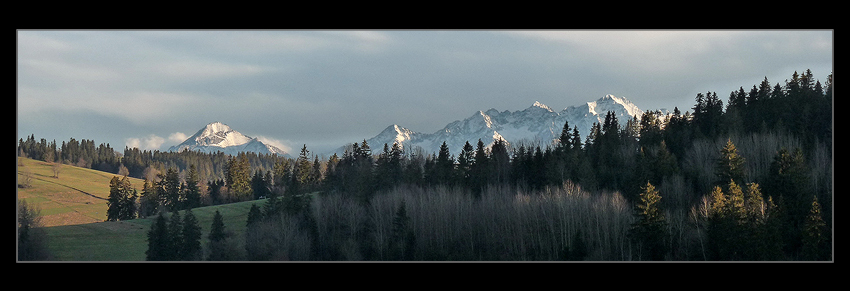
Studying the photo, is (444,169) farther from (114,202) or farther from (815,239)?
(114,202)

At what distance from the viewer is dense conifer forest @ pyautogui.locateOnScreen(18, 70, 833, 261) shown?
48.8 m

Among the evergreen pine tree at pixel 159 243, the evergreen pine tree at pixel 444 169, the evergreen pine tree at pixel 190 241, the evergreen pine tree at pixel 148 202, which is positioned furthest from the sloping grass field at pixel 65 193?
the evergreen pine tree at pixel 444 169

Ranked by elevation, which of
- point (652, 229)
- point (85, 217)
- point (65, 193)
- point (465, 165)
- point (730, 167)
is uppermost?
point (465, 165)

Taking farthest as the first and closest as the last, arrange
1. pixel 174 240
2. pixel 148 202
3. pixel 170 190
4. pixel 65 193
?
pixel 65 193 < pixel 170 190 < pixel 148 202 < pixel 174 240

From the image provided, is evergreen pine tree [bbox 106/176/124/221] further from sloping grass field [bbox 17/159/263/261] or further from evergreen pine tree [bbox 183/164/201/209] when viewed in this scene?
evergreen pine tree [bbox 183/164/201/209]

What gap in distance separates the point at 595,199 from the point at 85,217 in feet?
255

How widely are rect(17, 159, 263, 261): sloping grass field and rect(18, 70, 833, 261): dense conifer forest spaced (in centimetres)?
709

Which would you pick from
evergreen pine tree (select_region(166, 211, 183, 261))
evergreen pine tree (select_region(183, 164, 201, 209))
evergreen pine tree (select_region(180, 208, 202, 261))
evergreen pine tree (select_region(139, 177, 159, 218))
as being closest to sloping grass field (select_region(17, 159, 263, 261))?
evergreen pine tree (select_region(166, 211, 183, 261))

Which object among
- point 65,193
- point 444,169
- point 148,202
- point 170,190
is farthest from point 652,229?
point 65,193

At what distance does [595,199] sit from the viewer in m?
61.1

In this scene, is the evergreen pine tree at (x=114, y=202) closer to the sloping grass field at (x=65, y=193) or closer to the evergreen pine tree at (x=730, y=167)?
the sloping grass field at (x=65, y=193)

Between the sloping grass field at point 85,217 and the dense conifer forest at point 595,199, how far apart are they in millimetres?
7092

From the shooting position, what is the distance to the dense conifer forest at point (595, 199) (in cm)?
4875

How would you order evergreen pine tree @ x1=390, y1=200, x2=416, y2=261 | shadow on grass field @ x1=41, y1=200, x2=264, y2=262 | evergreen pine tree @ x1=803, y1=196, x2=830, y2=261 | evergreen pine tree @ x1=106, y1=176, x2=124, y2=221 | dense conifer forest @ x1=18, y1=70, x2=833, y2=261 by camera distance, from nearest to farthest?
evergreen pine tree @ x1=803, y1=196, x2=830, y2=261
dense conifer forest @ x1=18, y1=70, x2=833, y2=261
evergreen pine tree @ x1=390, y1=200, x2=416, y2=261
shadow on grass field @ x1=41, y1=200, x2=264, y2=262
evergreen pine tree @ x1=106, y1=176, x2=124, y2=221
